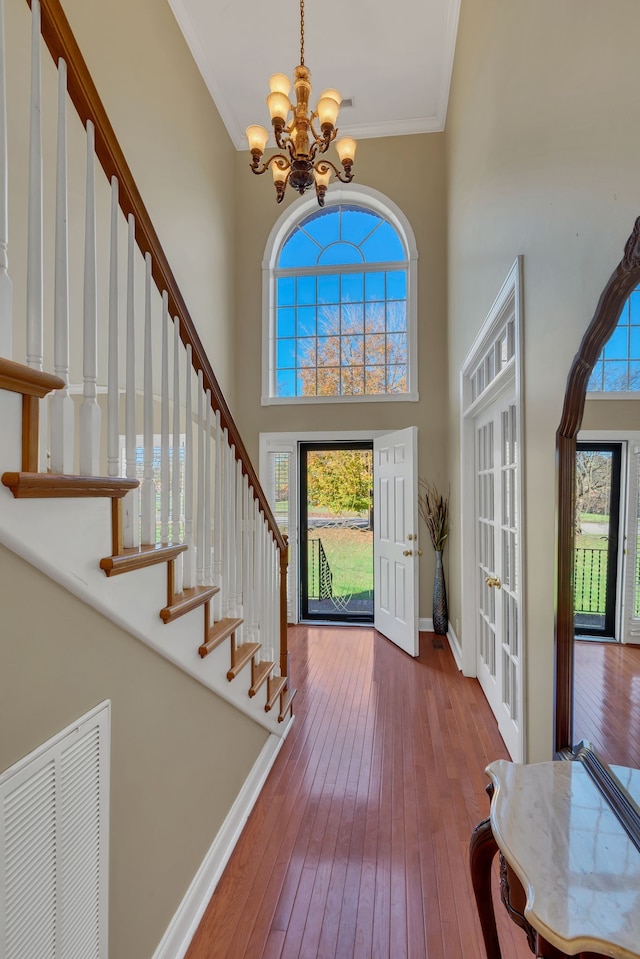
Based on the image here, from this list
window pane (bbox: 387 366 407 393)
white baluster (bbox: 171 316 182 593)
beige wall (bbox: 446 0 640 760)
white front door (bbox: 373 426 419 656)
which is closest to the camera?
beige wall (bbox: 446 0 640 760)

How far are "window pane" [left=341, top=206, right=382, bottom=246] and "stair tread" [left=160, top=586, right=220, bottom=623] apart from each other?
14.8ft

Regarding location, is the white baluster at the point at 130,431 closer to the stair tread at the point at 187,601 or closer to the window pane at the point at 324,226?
the stair tread at the point at 187,601

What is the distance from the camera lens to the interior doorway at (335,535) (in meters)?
4.95

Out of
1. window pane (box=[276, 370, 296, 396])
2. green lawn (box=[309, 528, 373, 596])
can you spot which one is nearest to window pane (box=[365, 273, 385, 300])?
window pane (box=[276, 370, 296, 396])

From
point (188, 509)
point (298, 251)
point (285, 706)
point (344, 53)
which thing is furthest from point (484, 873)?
point (344, 53)

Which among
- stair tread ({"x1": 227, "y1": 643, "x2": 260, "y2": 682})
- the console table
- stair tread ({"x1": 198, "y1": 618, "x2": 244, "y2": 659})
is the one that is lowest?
stair tread ({"x1": 227, "y1": 643, "x2": 260, "y2": 682})

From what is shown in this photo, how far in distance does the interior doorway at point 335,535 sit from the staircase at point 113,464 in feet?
8.97

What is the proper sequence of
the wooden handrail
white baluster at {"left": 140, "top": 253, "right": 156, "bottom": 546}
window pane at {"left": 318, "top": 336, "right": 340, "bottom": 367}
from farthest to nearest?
window pane at {"left": 318, "top": 336, "right": 340, "bottom": 367} → white baluster at {"left": 140, "top": 253, "right": 156, "bottom": 546} → the wooden handrail

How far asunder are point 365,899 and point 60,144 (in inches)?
92.8

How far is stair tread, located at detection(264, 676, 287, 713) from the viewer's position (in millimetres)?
2337

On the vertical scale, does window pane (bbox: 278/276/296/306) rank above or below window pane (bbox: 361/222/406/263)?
below

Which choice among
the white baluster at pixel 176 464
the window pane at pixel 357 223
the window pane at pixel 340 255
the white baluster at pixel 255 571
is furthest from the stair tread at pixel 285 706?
the window pane at pixel 357 223

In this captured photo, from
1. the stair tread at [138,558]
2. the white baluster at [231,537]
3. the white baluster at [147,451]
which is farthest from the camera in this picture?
the white baluster at [231,537]

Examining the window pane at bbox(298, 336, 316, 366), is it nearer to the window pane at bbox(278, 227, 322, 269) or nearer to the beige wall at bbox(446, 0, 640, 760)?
the window pane at bbox(278, 227, 322, 269)
